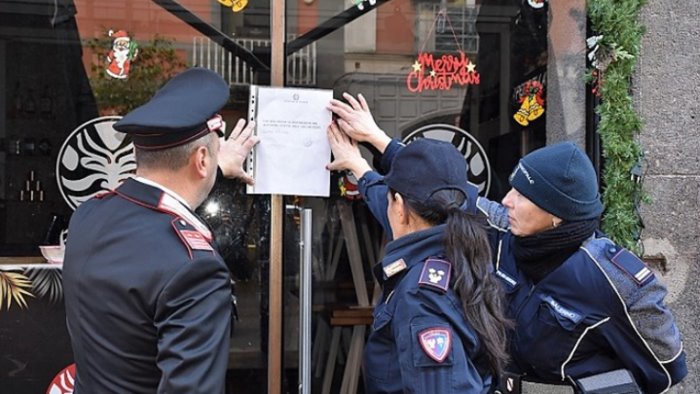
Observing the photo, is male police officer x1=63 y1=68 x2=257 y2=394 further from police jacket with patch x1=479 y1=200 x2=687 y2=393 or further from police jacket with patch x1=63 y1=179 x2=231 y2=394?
police jacket with patch x1=479 y1=200 x2=687 y2=393

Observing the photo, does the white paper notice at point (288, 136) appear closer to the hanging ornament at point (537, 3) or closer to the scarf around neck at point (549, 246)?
the scarf around neck at point (549, 246)

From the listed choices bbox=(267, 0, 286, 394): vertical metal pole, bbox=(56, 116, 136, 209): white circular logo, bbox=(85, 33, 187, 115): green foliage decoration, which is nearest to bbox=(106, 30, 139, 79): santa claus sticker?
bbox=(85, 33, 187, 115): green foliage decoration

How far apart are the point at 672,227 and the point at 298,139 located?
195cm

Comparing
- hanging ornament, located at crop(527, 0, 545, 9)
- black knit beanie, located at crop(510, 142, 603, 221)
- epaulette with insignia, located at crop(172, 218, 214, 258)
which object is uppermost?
hanging ornament, located at crop(527, 0, 545, 9)

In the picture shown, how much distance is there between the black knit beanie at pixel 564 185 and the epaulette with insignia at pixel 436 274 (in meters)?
0.46

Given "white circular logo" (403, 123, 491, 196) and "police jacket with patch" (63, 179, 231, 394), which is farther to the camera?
"white circular logo" (403, 123, 491, 196)

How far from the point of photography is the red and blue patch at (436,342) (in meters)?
1.81

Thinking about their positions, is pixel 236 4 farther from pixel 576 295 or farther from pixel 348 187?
pixel 576 295

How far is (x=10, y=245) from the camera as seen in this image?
3.30 meters

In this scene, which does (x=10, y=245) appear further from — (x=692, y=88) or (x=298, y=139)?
(x=692, y=88)

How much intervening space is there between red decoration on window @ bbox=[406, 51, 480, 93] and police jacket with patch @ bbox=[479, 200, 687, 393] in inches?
54.3

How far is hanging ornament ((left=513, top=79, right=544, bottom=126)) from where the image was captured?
344 cm

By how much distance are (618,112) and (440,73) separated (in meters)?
0.90

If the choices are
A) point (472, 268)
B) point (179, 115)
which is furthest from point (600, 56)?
point (179, 115)
